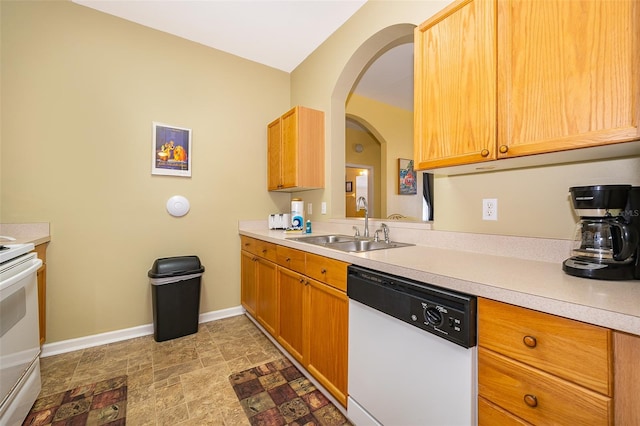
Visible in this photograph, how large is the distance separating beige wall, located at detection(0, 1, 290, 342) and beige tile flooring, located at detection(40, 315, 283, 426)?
0.99 feet

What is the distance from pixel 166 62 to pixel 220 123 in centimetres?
71

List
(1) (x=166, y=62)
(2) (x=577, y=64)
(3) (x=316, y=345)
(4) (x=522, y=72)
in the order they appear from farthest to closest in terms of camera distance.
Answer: (1) (x=166, y=62), (3) (x=316, y=345), (4) (x=522, y=72), (2) (x=577, y=64)

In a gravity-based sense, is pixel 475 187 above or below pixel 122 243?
above

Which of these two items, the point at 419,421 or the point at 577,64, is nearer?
the point at 577,64

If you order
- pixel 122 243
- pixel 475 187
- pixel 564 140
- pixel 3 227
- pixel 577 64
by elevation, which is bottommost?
pixel 122 243

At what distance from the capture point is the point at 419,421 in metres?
1.03

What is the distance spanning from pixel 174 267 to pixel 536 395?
8.13 feet

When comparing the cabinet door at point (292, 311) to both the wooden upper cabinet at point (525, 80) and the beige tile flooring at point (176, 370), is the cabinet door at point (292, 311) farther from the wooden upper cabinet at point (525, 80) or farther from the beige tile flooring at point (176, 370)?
the wooden upper cabinet at point (525, 80)

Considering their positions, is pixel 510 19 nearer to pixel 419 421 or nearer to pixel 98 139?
pixel 419 421

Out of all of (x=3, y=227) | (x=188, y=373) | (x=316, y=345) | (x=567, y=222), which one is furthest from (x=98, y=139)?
(x=567, y=222)

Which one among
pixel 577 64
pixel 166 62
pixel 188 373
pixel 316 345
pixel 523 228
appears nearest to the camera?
pixel 577 64

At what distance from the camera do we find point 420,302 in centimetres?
101

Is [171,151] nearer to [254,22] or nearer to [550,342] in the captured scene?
[254,22]

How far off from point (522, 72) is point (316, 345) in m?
1.69
